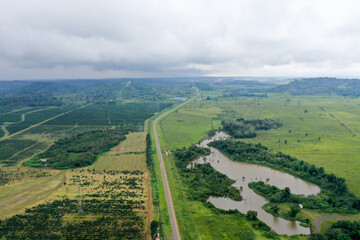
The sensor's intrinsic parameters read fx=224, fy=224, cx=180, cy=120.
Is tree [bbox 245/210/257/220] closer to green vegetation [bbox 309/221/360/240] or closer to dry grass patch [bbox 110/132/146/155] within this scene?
green vegetation [bbox 309/221/360/240]

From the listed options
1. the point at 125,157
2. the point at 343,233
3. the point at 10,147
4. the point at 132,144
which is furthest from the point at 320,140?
the point at 10,147

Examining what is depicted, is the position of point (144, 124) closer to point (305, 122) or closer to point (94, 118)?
point (94, 118)

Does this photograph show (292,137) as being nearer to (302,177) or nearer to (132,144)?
(302,177)

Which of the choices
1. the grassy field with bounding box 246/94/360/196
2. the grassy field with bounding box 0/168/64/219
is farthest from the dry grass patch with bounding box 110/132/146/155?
the grassy field with bounding box 246/94/360/196

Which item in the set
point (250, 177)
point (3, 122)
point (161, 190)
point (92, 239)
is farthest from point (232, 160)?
point (3, 122)

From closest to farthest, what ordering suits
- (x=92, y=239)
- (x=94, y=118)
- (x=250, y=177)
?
1. (x=92, y=239)
2. (x=250, y=177)
3. (x=94, y=118)

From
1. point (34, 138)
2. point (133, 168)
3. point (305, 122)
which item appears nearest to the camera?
point (133, 168)
